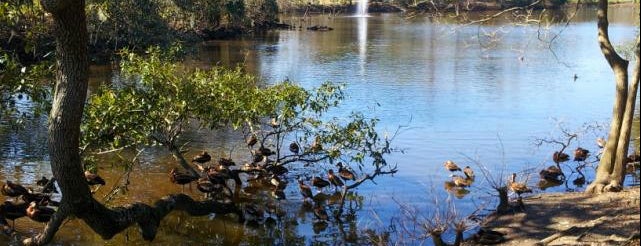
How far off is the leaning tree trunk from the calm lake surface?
1.74 feet

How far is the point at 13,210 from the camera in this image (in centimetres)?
905

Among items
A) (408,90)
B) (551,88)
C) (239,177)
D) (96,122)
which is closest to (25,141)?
(239,177)

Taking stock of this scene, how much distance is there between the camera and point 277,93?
1091 cm

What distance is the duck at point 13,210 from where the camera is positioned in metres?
8.98

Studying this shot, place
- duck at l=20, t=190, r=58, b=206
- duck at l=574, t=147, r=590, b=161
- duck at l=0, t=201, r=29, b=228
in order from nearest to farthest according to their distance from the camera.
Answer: duck at l=0, t=201, r=29, b=228, duck at l=20, t=190, r=58, b=206, duck at l=574, t=147, r=590, b=161

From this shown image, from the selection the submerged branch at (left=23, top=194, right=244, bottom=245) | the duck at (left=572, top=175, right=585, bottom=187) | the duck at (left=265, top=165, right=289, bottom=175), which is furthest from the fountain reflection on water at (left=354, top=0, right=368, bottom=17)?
the submerged branch at (left=23, top=194, right=244, bottom=245)

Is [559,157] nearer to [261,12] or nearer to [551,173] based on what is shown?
[551,173]

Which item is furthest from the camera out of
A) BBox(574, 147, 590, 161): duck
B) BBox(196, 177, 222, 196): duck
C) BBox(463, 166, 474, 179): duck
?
BBox(574, 147, 590, 161): duck

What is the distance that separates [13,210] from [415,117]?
469 inches

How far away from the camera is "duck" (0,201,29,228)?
8977 mm

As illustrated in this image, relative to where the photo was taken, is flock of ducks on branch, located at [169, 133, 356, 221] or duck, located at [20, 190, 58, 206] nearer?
duck, located at [20, 190, 58, 206]

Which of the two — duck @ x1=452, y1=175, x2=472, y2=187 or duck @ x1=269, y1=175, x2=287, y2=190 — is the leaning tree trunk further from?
duck @ x1=269, y1=175, x2=287, y2=190

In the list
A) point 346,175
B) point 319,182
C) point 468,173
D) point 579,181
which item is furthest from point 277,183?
point 579,181

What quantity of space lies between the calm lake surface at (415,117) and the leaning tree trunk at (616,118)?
0.53 meters
